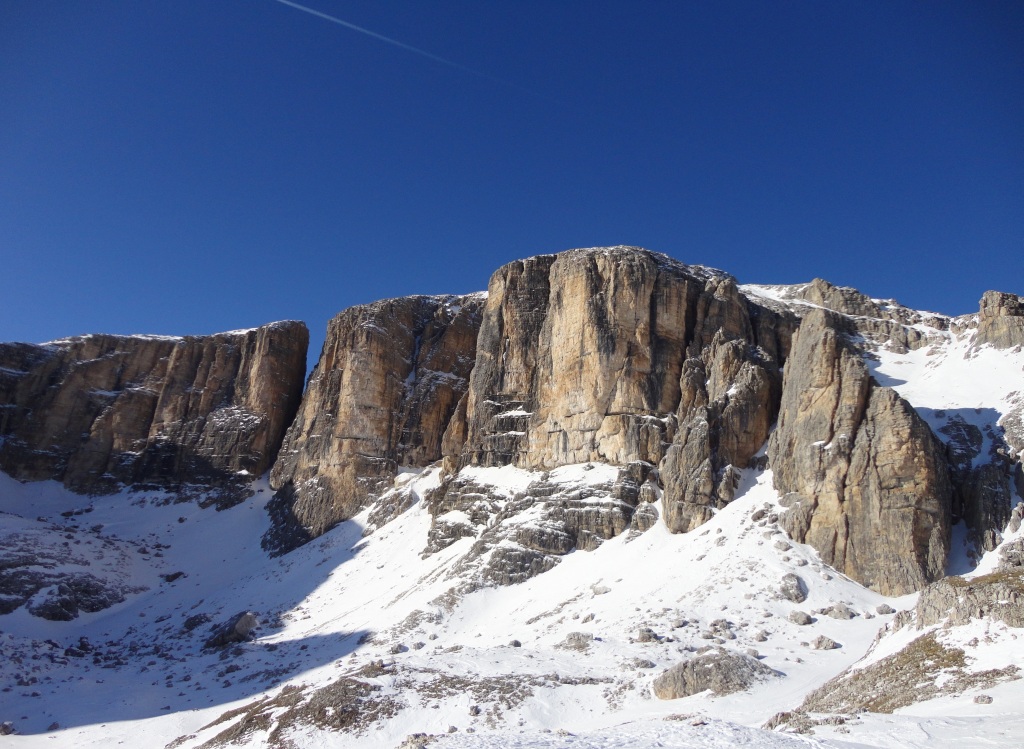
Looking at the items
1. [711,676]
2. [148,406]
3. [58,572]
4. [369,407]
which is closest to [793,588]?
[711,676]

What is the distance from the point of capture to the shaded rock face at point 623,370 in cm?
6881

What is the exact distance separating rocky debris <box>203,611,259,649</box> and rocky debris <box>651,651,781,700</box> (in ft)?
136

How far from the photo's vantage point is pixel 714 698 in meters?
36.3

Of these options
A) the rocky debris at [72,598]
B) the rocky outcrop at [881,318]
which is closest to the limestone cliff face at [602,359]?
the rocky outcrop at [881,318]

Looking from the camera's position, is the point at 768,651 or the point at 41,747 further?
the point at 41,747

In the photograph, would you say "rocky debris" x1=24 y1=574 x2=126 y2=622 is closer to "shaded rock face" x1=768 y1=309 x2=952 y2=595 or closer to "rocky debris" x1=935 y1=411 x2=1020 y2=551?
"shaded rock face" x1=768 y1=309 x2=952 y2=595

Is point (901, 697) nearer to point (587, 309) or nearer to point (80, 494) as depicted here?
Result: point (587, 309)

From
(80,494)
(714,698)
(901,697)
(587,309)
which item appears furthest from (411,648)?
(80,494)

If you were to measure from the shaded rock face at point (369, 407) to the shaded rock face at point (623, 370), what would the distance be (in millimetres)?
11151

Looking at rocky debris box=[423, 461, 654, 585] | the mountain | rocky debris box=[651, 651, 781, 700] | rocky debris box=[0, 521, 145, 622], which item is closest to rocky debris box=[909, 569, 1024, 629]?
the mountain

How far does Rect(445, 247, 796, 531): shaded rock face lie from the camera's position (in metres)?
68.8

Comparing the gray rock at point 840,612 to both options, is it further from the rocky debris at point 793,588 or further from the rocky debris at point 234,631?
the rocky debris at point 234,631

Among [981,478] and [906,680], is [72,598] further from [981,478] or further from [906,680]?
[981,478]

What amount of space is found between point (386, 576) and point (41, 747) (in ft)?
109
